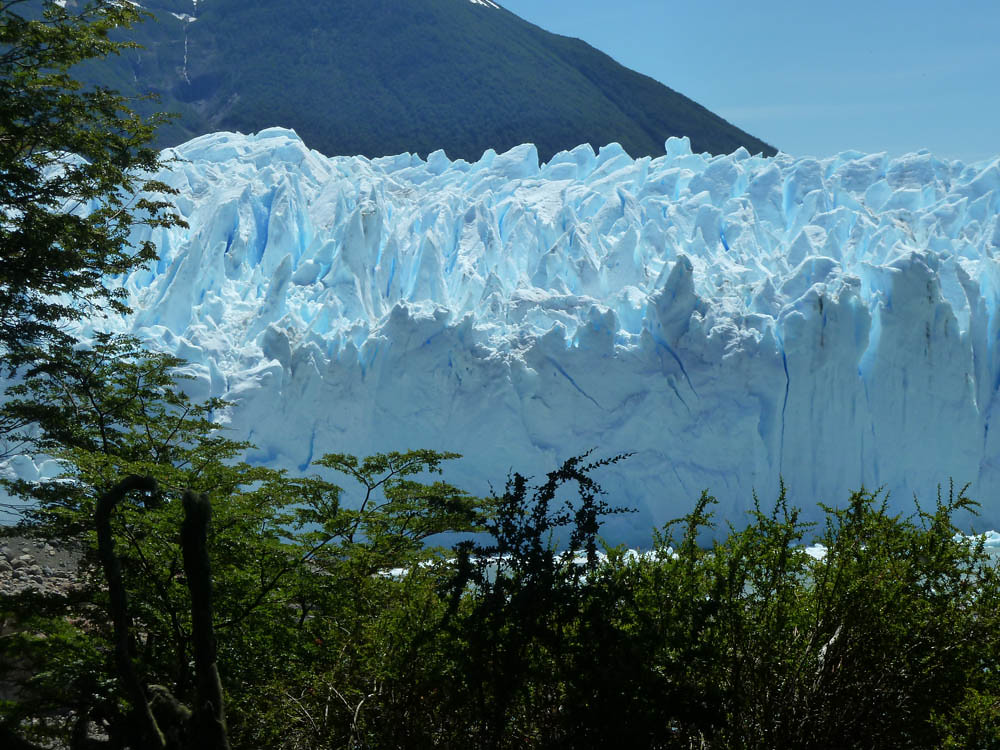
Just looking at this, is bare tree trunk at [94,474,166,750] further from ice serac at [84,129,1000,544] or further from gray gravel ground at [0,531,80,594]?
ice serac at [84,129,1000,544]

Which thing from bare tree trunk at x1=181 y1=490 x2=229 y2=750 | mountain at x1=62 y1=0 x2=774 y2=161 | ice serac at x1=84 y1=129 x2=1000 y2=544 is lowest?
bare tree trunk at x1=181 y1=490 x2=229 y2=750

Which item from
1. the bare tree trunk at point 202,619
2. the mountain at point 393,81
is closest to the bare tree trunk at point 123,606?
the bare tree trunk at point 202,619

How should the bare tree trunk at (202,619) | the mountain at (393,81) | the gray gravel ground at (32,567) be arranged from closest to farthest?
the bare tree trunk at (202,619) → the gray gravel ground at (32,567) → the mountain at (393,81)

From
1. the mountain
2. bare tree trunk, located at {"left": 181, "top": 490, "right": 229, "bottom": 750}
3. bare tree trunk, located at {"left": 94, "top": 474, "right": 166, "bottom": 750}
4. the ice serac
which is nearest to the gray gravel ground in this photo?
the ice serac

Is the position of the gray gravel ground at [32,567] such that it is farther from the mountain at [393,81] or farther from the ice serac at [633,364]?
the mountain at [393,81]

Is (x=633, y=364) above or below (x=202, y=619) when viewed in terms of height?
above

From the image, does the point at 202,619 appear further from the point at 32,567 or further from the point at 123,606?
the point at 32,567

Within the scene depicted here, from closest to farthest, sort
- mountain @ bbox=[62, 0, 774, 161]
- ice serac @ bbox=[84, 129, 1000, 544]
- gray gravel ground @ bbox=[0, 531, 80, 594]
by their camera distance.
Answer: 1. gray gravel ground @ bbox=[0, 531, 80, 594]
2. ice serac @ bbox=[84, 129, 1000, 544]
3. mountain @ bbox=[62, 0, 774, 161]

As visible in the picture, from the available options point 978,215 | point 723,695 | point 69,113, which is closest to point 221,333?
point 69,113

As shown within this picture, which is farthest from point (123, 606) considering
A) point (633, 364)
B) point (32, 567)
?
point (32, 567)

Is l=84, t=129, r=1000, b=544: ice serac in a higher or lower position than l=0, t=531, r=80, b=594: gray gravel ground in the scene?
higher
